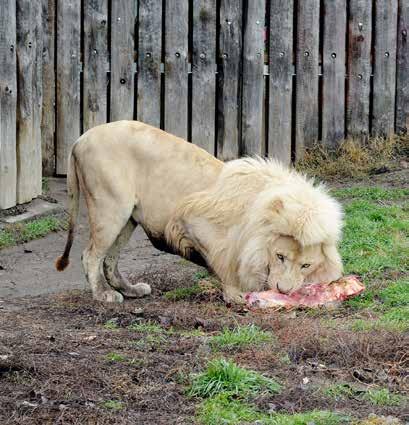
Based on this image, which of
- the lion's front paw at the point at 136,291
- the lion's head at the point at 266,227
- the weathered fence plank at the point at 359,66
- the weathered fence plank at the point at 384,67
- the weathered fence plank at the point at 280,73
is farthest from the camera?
the weathered fence plank at the point at 384,67

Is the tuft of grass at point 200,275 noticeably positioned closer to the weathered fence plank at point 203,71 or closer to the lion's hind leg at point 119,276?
the lion's hind leg at point 119,276

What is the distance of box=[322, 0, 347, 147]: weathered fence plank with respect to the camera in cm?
1213

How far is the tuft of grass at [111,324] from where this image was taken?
22.8 ft

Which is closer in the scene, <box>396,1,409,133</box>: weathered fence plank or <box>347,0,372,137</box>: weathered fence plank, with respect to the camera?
<box>347,0,372,137</box>: weathered fence plank

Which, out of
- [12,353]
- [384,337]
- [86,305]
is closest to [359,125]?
[86,305]

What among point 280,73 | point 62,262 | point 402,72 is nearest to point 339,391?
point 62,262

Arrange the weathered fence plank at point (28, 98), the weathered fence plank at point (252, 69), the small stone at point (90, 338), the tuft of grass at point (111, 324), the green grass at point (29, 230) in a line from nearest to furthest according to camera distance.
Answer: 1. the small stone at point (90, 338)
2. the tuft of grass at point (111, 324)
3. the green grass at point (29, 230)
4. the weathered fence plank at point (28, 98)
5. the weathered fence plank at point (252, 69)

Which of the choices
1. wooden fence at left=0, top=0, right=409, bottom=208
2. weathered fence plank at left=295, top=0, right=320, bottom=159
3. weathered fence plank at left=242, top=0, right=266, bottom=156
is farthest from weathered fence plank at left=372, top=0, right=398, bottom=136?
weathered fence plank at left=242, top=0, right=266, bottom=156

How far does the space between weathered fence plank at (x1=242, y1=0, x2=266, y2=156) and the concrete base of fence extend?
7.59 feet

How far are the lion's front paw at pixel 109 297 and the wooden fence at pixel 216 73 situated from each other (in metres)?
2.79

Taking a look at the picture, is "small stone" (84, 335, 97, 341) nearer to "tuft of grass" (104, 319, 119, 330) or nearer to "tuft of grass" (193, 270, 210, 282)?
"tuft of grass" (104, 319, 119, 330)

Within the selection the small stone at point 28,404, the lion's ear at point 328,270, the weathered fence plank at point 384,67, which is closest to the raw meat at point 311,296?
the lion's ear at point 328,270

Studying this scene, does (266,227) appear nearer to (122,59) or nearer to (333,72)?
Result: (122,59)

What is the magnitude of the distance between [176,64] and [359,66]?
2.13 m
